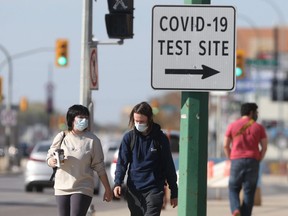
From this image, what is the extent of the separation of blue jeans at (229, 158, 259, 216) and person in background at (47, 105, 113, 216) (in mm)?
5133

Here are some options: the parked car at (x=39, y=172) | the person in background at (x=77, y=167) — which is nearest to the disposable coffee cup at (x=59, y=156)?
the person in background at (x=77, y=167)

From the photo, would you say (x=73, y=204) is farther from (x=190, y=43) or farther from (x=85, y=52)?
(x=85, y=52)

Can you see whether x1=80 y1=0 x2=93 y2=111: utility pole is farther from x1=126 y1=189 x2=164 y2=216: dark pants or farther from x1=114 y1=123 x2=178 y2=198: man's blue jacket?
x1=126 y1=189 x2=164 y2=216: dark pants

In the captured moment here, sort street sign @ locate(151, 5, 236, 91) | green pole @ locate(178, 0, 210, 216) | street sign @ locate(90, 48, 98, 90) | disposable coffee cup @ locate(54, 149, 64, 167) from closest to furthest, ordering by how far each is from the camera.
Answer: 1. street sign @ locate(151, 5, 236, 91)
2. green pole @ locate(178, 0, 210, 216)
3. disposable coffee cup @ locate(54, 149, 64, 167)
4. street sign @ locate(90, 48, 98, 90)

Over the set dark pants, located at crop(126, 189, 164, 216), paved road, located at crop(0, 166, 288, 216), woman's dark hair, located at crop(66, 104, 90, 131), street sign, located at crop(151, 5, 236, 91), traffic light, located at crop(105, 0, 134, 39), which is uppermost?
traffic light, located at crop(105, 0, 134, 39)

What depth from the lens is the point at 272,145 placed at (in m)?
108

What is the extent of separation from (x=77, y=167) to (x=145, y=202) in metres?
0.98

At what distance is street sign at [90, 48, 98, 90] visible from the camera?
53.9ft

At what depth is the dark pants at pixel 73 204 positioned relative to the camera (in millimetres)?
11820

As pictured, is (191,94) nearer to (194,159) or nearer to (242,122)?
(194,159)

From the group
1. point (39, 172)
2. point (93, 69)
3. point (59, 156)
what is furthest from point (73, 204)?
point (39, 172)

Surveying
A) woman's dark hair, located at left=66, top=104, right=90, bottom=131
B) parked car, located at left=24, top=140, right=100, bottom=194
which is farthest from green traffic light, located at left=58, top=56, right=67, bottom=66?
woman's dark hair, located at left=66, top=104, right=90, bottom=131

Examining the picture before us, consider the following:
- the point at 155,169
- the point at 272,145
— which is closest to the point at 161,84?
the point at 155,169

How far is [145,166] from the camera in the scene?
11414 millimetres
